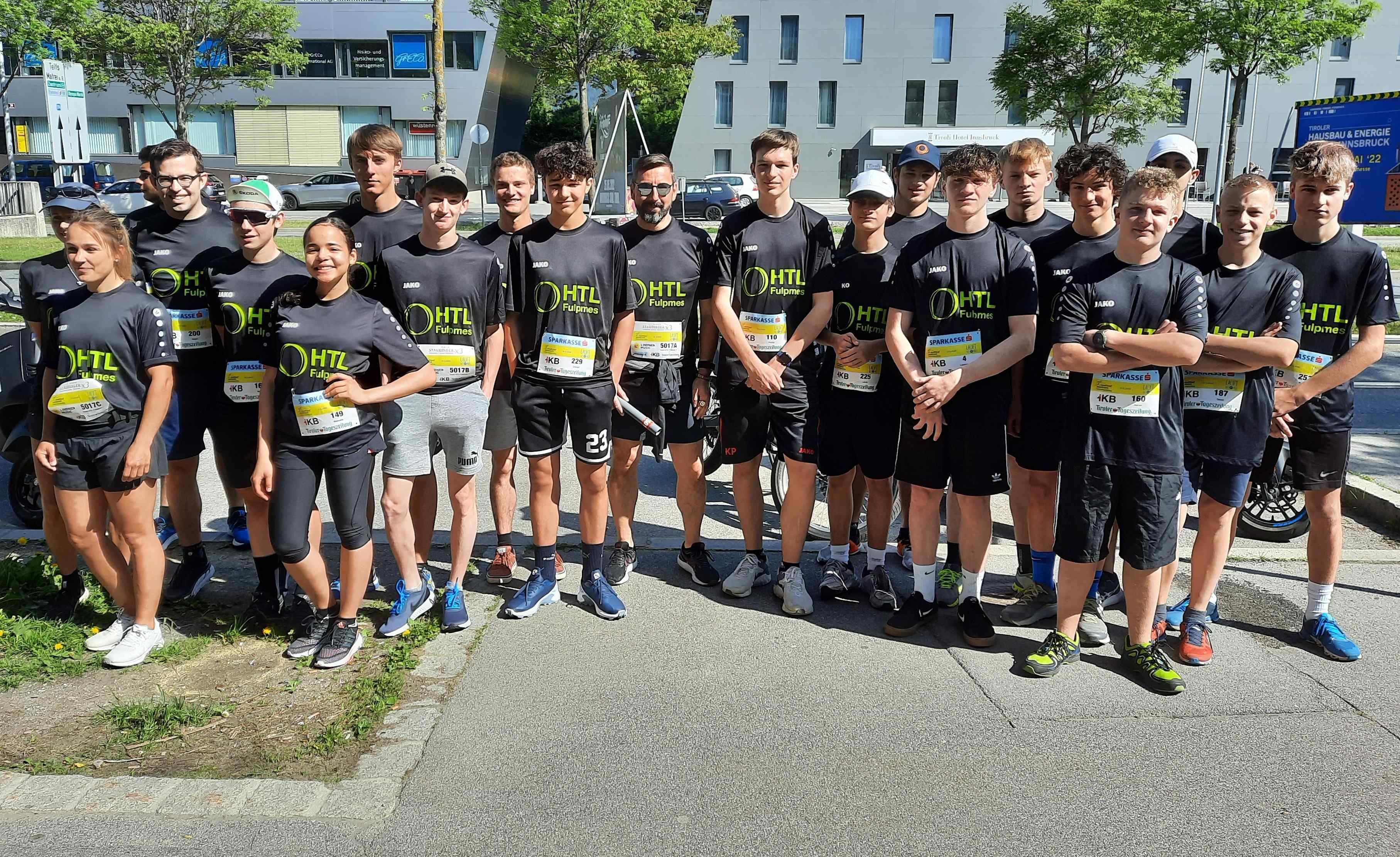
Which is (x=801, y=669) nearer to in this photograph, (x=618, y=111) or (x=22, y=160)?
(x=618, y=111)

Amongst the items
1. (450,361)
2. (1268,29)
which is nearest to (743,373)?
(450,361)

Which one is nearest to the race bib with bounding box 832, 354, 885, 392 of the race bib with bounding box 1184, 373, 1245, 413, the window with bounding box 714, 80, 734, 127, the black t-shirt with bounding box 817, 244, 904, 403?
the black t-shirt with bounding box 817, 244, 904, 403

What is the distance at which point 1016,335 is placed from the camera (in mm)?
4602

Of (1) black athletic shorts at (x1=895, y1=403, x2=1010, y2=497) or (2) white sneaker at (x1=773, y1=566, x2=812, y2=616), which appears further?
(2) white sneaker at (x1=773, y1=566, x2=812, y2=616)

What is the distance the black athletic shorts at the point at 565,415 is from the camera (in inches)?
201

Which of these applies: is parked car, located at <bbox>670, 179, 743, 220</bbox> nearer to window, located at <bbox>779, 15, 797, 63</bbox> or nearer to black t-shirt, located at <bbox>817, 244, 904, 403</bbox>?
window, located at <bbox>779, 15, 797, 63</bbox>

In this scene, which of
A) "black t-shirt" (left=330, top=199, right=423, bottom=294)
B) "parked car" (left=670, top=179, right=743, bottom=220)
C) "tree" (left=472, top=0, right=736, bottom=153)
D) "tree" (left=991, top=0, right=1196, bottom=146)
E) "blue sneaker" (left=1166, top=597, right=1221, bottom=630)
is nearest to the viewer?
"blue sneaker" (left=1166, top=597, right=1221, bottom=630)

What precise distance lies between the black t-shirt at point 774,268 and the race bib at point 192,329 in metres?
2.42

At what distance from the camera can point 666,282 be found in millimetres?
5375

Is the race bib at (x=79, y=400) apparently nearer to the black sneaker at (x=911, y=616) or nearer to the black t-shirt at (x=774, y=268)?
the black t-shirt at (x=774, y=268)

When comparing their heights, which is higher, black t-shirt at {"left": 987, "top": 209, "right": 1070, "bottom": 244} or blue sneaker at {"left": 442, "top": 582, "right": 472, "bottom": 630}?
black t-shirt at {"left": 987, "top": 209, "right": 1070, "bottom": 244}

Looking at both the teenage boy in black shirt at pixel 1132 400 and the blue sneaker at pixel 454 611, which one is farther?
the blue sneaker at pixel 454 611

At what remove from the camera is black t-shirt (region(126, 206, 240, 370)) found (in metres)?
4.98

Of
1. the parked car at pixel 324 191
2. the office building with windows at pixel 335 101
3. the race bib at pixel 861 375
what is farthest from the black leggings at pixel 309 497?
the office building with windows at pixel 335 101
